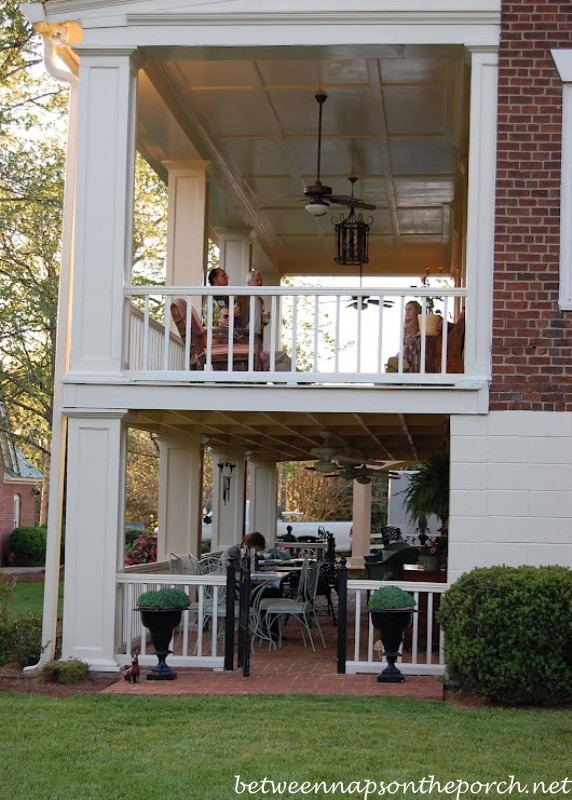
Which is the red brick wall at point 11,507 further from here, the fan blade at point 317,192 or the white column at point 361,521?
the fan blade at point 317,192

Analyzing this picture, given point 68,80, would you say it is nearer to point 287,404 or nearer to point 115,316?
point 115,316

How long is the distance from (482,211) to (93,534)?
451cm

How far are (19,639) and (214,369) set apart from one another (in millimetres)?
3175

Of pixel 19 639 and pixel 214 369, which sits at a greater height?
pixel 214 369

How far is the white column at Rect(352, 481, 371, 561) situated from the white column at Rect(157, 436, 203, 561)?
46.9 feet

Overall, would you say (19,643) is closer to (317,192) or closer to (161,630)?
(161,630)

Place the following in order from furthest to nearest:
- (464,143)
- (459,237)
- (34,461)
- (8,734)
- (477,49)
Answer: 1. (34,461)
2. (459,237)
3. (464,143)
4. (477,49)
5. (8,734)

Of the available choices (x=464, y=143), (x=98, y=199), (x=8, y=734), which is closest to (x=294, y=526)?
(x=464, y=143)

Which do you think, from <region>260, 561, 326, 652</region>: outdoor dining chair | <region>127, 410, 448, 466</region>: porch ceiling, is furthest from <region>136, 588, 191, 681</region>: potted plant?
<region>260, 561, 326, 652</region>: outdoor dining chair

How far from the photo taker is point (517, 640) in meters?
9.57

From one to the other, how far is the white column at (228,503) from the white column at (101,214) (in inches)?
283

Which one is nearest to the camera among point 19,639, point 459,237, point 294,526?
point 19,639

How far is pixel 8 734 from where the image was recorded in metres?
8.38

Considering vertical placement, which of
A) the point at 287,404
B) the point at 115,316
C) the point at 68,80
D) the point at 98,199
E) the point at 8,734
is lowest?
→ the point at 8,734
